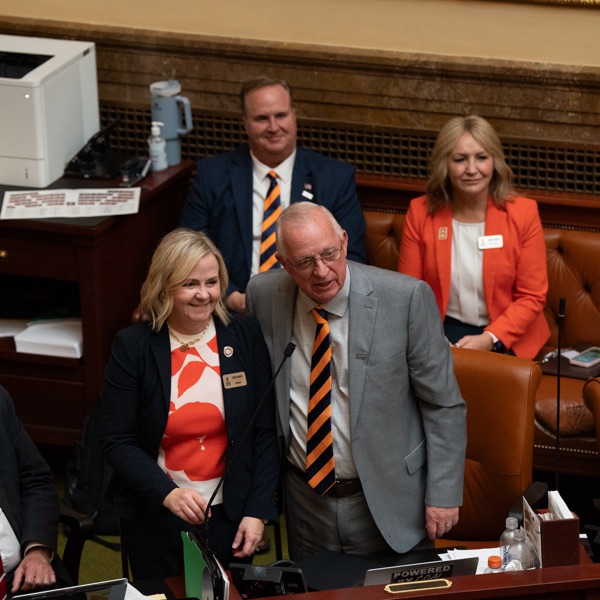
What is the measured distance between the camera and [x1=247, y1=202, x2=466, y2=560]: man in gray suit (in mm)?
2982

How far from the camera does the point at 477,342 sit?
4129 mm

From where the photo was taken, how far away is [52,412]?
4.50m

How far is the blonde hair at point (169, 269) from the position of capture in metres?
3.04

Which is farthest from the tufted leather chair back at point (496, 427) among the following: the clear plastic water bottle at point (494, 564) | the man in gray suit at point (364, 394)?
the clear plastic water bottle at point (494, 564)

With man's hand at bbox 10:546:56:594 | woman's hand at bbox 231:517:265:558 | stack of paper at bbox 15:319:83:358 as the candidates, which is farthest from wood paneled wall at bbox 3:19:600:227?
man's hand at bbox 10:546:56:594

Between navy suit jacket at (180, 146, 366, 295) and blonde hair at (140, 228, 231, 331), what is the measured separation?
1.31m

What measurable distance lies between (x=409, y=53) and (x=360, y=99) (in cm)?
28

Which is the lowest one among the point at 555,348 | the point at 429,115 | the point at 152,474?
the point at 555,348

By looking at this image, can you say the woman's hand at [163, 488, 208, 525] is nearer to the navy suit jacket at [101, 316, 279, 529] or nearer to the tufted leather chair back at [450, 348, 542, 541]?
the navy suit jacket at [101, 316, 279, 529]

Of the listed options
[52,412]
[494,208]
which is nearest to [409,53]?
[494,208]

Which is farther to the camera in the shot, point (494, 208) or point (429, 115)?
point (429, 115)

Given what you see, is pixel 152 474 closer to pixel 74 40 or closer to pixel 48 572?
pixel 48 572

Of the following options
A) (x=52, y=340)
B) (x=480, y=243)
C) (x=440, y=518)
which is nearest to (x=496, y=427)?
(x=440, y=518)

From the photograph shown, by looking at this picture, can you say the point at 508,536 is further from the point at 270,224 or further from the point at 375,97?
the point at 375,97
